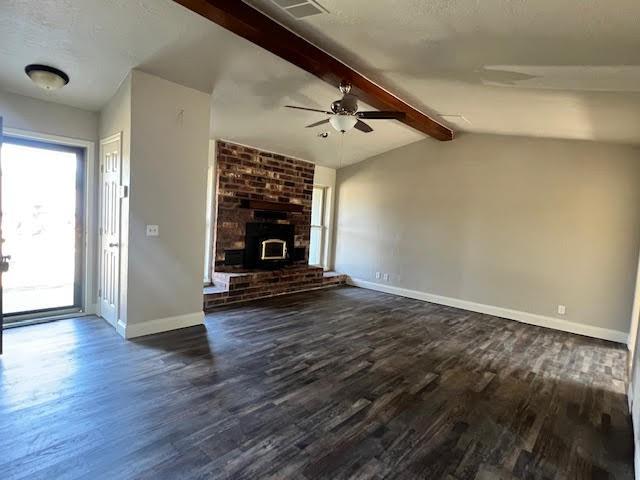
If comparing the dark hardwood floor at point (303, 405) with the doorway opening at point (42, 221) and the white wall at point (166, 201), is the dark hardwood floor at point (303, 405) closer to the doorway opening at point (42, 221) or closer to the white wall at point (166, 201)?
the white wall at point (166, 201)

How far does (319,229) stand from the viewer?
7699 mm

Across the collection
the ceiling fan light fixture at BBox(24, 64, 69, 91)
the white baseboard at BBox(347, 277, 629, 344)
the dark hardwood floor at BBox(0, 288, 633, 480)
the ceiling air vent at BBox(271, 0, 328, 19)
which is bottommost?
the dark hardwood floor at BBox(0, 288, 633, 480)

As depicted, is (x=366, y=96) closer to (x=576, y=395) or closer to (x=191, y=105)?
(x=191, y=105)

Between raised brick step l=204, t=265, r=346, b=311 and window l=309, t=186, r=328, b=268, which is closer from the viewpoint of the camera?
raised brick step l=204, t=265, r=346, b=311

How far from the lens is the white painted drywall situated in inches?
145

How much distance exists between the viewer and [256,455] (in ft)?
6.72

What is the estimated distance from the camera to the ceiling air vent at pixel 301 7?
2.46 metres

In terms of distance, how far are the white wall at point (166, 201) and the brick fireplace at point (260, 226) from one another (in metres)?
1.03

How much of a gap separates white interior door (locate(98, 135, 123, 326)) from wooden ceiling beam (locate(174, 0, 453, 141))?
1.83 meters

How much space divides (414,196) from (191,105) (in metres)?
3.99

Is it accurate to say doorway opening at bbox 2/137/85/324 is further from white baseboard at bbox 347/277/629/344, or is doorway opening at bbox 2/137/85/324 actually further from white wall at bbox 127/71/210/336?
white baseboard at bbox 347/277/629/344

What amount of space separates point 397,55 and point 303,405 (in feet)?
9.54

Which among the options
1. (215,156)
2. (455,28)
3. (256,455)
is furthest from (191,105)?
(256,455)

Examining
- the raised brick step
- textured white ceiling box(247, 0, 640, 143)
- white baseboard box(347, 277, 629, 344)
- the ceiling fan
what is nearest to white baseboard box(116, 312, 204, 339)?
the raised brick step
